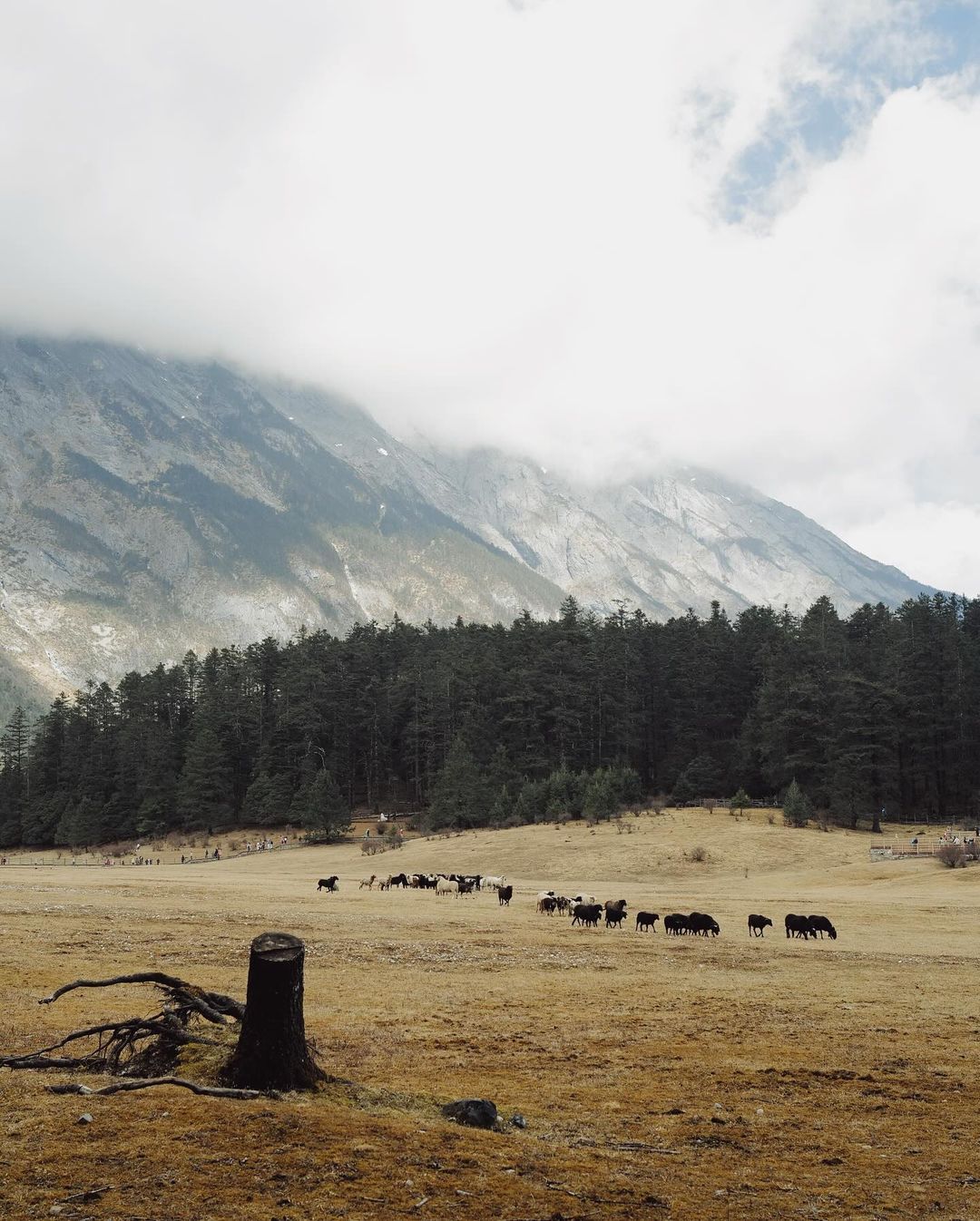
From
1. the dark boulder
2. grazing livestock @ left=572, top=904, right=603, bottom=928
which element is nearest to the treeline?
grazing livestock @ left=572, top=904, right=603, bottom=928

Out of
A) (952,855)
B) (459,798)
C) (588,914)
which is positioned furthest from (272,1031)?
(459,798)

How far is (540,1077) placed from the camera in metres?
13.1

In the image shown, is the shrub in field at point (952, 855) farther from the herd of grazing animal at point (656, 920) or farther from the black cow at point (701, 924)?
the black cow at point (701, 924)

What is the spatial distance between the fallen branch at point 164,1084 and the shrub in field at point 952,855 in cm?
5122

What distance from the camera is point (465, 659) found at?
112 m

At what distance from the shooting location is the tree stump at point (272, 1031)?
10156 millimetres

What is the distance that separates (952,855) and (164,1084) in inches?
2065

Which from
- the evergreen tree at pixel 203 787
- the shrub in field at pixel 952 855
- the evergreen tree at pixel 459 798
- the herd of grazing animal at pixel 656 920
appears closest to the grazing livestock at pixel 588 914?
the herd of grazing animal at pixel 656 920

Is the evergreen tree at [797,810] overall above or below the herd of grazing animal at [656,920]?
above

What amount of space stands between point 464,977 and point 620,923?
16.0 m

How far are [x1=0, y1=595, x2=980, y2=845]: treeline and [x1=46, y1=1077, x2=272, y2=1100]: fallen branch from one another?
223 feet

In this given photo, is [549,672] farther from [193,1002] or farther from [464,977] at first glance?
[193,1002]

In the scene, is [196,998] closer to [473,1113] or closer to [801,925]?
[473,1113]

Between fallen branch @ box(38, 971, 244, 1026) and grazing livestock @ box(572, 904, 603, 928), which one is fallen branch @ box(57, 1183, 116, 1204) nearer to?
fallen branch @ box(38, 971, 244, 1026)
